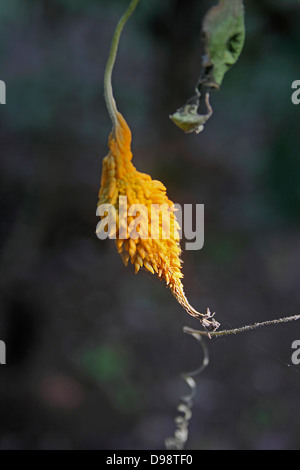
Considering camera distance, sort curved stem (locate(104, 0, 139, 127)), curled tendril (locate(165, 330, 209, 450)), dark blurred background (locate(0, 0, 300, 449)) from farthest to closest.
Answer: dark blurred background (locate(0, 0, 300, 449)) < curled tendril (locate(165, 330, 209, 450)) < curved stem (locate(104, 0, 139, 127))

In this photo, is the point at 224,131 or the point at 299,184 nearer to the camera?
the point at 299,184

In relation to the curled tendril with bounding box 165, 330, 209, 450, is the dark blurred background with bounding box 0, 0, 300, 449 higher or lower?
higher

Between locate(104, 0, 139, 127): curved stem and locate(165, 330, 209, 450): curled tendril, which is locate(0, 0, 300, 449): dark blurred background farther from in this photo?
locate(104, 0, 139, 127): curved stem

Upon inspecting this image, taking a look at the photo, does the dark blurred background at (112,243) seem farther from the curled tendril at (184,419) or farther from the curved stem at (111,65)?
the curved stem at (111,65)

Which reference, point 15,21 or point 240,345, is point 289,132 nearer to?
point 240,345

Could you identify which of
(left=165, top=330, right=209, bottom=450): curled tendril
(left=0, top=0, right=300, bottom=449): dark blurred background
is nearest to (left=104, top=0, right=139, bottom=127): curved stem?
(left=165, top=330, right=209, bottom=450): curled tendril

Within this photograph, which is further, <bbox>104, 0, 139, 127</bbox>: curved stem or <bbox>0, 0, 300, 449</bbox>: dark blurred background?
<bbox>0, 0, 300, 449</bbox>: dark blurred background

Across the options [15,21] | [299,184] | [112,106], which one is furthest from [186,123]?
[15,21]
